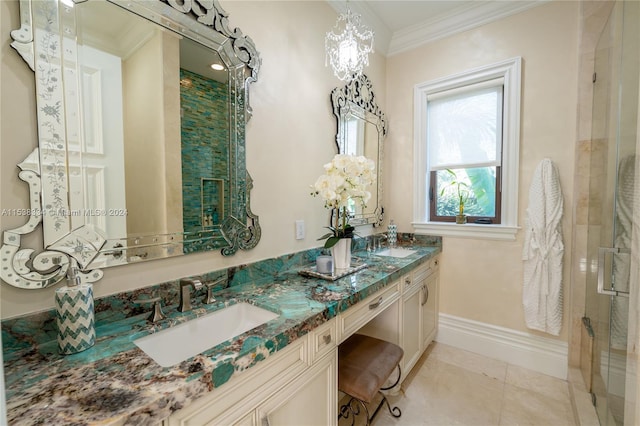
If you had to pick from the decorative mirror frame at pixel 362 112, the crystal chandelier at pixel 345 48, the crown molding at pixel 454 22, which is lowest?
the decorative mirror frame at pixel 362 112

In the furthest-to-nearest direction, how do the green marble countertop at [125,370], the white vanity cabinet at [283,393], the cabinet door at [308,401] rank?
the cabinet door at [308,401]
the white vanity cabinet at [283,393]
the green marble countertop at [125,370]

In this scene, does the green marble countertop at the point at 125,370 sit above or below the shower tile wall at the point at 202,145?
below

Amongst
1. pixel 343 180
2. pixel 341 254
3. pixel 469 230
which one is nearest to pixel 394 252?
pixel 469 230

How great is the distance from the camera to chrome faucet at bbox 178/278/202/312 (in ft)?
3.49

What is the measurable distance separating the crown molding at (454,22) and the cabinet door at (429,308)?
7.04 ft

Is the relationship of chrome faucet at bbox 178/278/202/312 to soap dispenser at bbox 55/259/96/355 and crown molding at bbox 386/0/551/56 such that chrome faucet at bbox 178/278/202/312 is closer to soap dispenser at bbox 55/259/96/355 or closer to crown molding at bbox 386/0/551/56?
soap dispenser at bbox 55/259/96/355

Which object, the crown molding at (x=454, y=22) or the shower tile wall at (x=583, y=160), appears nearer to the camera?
the shower tile wall at (x=583, y=160)

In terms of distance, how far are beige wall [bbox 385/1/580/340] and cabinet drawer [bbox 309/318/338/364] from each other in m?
1.73

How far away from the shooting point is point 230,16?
132cm

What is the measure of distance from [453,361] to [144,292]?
2.32 metres

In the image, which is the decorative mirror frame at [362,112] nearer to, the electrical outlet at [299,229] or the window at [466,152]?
the window at [466,152]

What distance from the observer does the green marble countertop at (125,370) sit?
1.85 feet

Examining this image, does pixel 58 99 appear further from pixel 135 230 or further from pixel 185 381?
pixel 185 381

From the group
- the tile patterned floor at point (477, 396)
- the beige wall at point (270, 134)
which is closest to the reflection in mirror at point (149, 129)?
the beige wall at point (270, 134)
